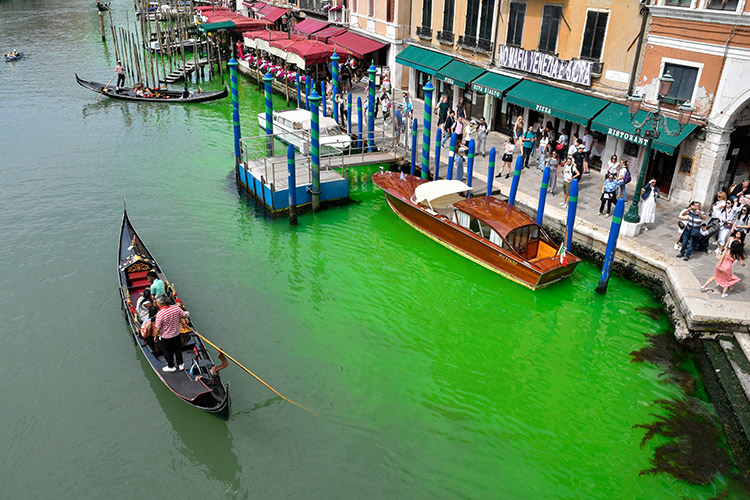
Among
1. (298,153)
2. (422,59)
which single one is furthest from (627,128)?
(422,59)

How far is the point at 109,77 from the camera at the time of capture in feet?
128

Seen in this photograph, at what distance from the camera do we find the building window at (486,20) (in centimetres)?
2363

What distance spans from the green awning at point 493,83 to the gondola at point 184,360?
14860mm

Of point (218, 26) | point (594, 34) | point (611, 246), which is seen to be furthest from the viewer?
point (218, 26)

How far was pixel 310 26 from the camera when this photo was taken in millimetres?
40219

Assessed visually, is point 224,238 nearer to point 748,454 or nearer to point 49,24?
point 748,454

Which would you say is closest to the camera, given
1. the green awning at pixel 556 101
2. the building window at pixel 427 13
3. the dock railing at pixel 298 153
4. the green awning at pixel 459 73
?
the green awning at pixel 556 101

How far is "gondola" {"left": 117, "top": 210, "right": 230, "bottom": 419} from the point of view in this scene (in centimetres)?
1056

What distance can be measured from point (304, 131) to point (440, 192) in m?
8.37

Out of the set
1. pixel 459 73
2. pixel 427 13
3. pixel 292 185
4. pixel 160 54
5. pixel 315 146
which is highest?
pixel 427 13

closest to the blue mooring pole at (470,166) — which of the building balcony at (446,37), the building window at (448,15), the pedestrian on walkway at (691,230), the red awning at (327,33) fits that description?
the pedestrian on walkway at (691,230)

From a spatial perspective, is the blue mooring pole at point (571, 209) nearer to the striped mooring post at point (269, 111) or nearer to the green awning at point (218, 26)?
the striped mooring post at point (269, 111)

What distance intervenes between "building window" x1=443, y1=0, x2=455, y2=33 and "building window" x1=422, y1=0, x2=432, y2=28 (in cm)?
136

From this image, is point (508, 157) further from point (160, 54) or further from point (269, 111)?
point (160, 54)
